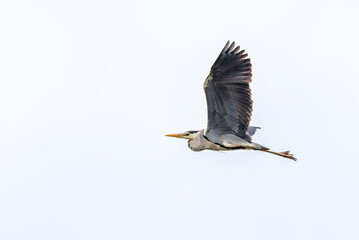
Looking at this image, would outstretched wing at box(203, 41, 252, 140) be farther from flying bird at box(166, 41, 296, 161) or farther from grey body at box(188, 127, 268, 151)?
grey body at box(188, 127, 268, 151)

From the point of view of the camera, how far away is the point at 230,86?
602 inches

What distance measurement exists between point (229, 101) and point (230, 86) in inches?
10.3

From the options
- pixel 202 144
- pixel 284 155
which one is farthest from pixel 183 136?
pixel 284 155

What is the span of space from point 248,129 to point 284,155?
1074 millimetres

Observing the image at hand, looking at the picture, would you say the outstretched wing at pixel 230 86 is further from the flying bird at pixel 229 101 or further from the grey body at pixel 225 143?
the grey body at pixel 225 143

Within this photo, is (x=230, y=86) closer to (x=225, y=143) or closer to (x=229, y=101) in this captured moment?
(x=229, y=101)

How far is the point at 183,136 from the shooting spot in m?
16.9

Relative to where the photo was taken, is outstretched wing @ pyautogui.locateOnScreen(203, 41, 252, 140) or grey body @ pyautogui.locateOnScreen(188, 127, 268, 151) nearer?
outstretched wing @ pyautogui.locateOnScreen(203, 41, 252, 140)


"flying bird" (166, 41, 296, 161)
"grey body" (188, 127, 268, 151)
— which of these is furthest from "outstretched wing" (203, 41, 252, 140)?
"grey body" (188, 127, 268, 151)

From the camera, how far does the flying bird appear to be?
50.0 ft

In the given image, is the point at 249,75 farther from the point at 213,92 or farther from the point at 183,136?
the point at 183,136

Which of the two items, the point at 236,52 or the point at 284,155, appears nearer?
the point at 236,52

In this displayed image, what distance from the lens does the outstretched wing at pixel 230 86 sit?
1523 centimetres

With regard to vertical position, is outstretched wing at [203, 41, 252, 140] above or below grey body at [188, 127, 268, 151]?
above
